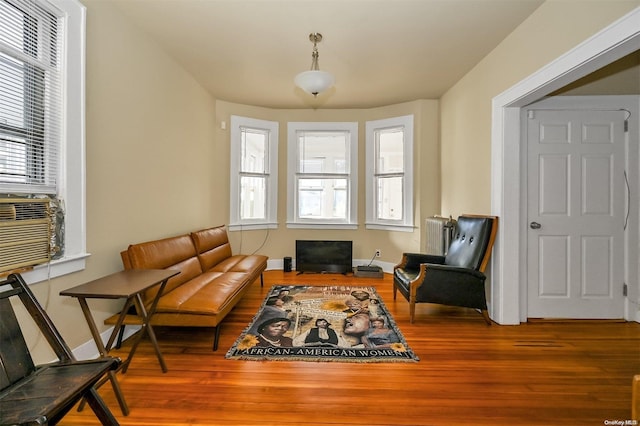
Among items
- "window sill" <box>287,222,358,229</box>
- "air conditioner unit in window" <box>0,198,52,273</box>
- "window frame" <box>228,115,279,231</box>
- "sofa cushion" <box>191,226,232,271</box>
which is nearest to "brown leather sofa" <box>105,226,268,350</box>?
"sofa cushion" <box>191,226,232,271</box>

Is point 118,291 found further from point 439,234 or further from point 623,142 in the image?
point 623,142

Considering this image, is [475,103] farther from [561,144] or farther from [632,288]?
[632,288]

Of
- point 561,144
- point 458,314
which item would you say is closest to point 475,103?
point 561,144

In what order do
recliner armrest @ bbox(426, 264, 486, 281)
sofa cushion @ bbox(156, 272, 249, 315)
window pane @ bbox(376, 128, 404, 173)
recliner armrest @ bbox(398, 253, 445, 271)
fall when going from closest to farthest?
sofa cushion @ bbox(156, 272, 249, 315)
recliner armrest @ bbox(426, 264, 486, 281)
recliner armrest @ bbox(398, 253, 445, 271)
window pane @ bbox(376, 128, 404, 173)

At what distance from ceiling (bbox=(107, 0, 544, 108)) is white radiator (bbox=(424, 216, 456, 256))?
1822mm

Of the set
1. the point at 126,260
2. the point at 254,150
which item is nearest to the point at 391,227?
the point at 254,150

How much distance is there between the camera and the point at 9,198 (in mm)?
1523

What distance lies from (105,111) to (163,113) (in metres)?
0.80

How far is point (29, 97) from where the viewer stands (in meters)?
1.70

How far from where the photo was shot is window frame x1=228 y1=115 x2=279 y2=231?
4.53 meters

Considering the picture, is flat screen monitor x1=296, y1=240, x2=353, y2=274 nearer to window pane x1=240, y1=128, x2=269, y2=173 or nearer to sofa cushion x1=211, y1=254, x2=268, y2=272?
sofa cushion x1=211, y1=254, x2=268, y2=272

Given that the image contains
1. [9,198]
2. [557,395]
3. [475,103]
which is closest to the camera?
[9,198]

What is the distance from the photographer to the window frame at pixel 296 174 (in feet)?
15.8

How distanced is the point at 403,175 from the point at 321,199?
4.67 ft
